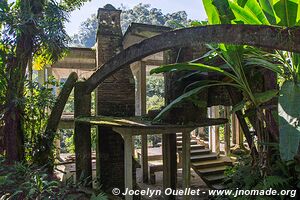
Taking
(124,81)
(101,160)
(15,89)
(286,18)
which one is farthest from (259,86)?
(15,89)

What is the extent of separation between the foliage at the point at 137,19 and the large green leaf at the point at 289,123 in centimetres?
2563

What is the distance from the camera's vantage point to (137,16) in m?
40.9

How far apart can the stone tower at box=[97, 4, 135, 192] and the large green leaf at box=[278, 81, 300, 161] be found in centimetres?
444

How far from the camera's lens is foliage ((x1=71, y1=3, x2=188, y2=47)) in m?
35.9

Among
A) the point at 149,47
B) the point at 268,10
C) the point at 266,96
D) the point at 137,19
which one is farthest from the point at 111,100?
the point at 137,19

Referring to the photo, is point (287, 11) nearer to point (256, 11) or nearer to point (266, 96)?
point (256, 11)

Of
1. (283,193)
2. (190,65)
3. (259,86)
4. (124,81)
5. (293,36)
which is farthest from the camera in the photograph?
(124,81)

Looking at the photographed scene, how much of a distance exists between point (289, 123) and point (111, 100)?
15.4 feet

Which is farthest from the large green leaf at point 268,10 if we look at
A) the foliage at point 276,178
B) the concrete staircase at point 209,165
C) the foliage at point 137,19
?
the foliage at point 137,19

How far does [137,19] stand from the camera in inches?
1550

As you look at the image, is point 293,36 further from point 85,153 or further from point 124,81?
point 124,81

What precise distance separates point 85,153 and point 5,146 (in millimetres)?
1471

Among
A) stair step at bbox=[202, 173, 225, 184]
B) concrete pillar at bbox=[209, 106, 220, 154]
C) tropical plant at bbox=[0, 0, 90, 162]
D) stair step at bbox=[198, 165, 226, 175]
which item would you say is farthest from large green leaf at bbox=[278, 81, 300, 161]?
concrete pillar at bbox=[209, 106, 220, 154]

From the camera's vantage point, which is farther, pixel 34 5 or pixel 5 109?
pixel 34 5
